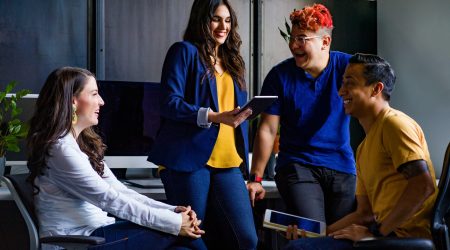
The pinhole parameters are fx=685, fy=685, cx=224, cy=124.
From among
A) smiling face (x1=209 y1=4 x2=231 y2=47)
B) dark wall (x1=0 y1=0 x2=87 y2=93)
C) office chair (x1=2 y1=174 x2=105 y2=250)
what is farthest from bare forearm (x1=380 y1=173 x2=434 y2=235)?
dark wall (x1=0 y1=0 x2=87 y2=93)

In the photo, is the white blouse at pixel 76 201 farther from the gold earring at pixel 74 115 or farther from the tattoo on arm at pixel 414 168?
the tattoo on arm at pixel 414 168

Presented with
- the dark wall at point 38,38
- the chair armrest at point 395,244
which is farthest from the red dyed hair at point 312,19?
the dark wall at point 38,38

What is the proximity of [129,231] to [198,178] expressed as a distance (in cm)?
38

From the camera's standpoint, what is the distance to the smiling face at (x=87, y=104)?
2.36 meters

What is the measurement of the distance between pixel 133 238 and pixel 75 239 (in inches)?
9.5

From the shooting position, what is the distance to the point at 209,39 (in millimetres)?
2553

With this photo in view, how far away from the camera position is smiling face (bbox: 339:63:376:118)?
2.05 m

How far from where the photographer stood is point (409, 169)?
5.97 feet

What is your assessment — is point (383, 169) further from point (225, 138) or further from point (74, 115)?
Answer: point (74, 115)

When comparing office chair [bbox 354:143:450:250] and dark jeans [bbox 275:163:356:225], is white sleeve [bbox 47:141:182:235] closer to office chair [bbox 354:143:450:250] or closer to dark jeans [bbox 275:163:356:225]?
dark jeans [bbox 275:163:356:225]

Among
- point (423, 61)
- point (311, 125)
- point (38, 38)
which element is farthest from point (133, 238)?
point (423, 61)

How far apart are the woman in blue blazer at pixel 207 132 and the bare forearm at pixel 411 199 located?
770 millimetres

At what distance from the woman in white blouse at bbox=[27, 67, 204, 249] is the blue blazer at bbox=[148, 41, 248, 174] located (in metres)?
0.23

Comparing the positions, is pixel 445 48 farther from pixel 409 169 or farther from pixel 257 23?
pixel 409 169
